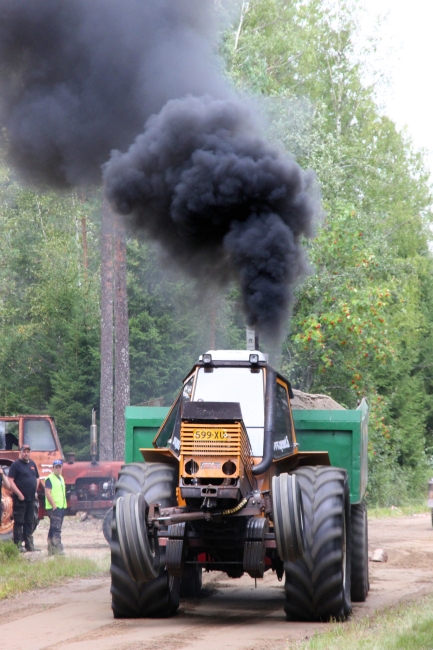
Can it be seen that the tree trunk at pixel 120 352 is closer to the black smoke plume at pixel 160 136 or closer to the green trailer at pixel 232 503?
the black smoke plume at pixel 160 136

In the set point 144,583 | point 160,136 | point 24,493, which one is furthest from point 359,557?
point 24,493

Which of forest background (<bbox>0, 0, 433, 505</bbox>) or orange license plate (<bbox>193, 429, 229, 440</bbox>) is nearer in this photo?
orange license plate (<bbox>193, 429, 229, 440</bbox>)

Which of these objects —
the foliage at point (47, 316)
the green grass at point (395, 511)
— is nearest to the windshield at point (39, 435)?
the green grass at point (395, 511)

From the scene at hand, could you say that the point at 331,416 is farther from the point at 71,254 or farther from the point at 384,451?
the point at 71,254

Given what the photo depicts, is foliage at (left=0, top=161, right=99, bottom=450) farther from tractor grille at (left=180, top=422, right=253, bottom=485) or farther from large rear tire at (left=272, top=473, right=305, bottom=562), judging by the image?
large rear tire at (left=272, top=473, right=305, bottom=562)

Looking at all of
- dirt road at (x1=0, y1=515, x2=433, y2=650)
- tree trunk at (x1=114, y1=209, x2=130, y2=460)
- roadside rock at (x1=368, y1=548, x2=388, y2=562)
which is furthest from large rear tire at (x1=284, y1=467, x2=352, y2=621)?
tree trunk at (x1=114, y1=209, x2=130, y2=460)

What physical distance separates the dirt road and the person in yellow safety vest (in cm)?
299

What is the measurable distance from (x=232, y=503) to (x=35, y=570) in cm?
499

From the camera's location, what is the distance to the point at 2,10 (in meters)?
13.7

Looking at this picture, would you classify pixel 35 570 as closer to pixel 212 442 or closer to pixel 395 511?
pixel 212 442

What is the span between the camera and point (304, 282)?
23641 mm

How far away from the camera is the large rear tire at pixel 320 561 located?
8.33 metres

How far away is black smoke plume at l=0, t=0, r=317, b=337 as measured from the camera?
39.7 feet

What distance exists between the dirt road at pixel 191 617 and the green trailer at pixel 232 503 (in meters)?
0.36
